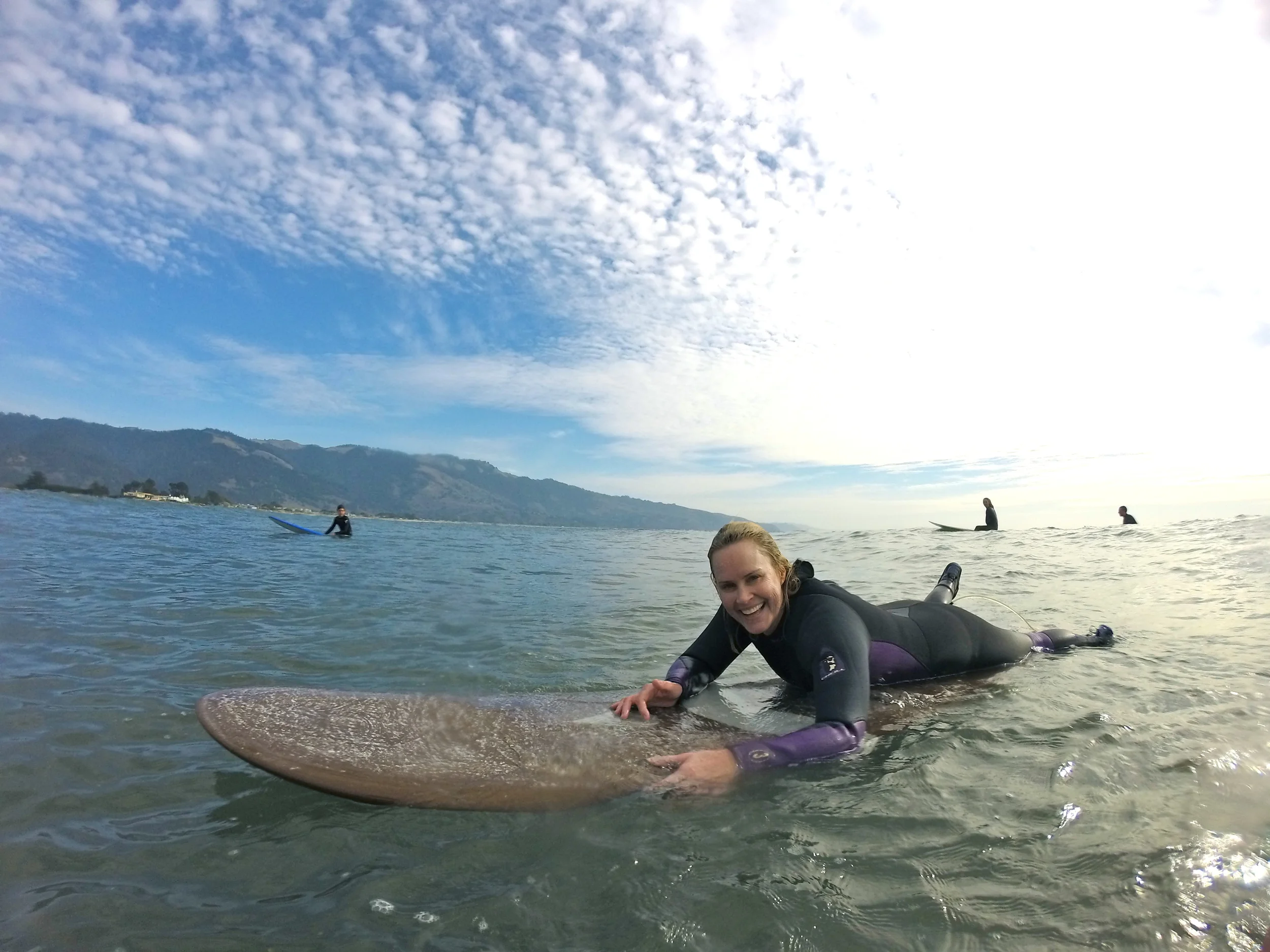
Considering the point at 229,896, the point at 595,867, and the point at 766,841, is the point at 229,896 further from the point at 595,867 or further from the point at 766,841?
the point at 766,841

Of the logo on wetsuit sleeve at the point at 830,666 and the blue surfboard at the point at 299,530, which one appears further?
the blue surfboard at the point at 299,530

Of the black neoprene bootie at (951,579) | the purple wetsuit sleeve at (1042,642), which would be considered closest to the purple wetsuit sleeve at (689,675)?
the black neoprene bootie at (951,579)

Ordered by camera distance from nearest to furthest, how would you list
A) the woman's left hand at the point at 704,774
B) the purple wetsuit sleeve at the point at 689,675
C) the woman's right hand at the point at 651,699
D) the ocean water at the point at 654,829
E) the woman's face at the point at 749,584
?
the ocean water at the point at 654,829 → the woman's left hand at the point at 704,774 → the woman's face at the point at 749,584 → the woman's right hand at the point at 651,699 → the purple wetsuit sleeve at the point at 689,675

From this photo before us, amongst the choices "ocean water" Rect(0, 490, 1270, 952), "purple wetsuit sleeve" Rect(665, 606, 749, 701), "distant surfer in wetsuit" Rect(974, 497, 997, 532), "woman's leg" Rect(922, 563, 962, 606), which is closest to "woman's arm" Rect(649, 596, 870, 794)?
"ocean water" Rect(0, 490, 1270, 952)

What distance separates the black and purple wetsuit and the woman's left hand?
9cm

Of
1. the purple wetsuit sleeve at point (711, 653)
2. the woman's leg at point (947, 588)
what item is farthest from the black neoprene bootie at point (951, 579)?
the purple wetsuit sleeve at point (711, 653)

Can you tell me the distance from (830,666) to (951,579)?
4.04 m

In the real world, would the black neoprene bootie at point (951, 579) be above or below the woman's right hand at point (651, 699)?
above

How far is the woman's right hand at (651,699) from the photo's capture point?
4223 millimetres

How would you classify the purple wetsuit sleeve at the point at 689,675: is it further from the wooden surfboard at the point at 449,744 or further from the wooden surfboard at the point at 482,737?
the wooden surfboard at the point at 449,744

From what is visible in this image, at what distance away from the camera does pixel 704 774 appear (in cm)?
317

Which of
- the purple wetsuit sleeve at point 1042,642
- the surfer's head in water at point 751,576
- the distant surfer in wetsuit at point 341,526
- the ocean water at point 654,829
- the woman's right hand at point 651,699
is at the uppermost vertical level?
the surfer's head in water at point 751,576

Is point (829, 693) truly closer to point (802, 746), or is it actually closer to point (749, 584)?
point (802, 746)

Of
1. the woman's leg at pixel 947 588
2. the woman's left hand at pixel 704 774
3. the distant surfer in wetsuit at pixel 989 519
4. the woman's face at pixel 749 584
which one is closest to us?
the woman's left hand at pixel 704 774
